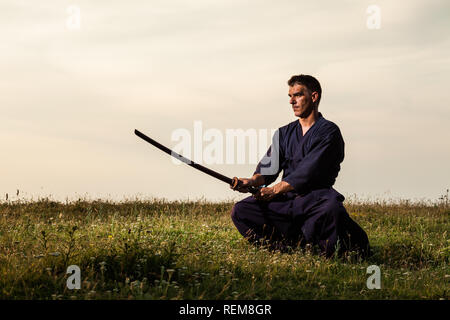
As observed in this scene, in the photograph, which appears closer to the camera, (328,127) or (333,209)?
(333,209)

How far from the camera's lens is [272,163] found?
28.0 feet

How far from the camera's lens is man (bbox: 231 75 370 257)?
7680mm

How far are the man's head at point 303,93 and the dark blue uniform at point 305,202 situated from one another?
33 cm

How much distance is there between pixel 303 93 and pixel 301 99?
0.10 meters

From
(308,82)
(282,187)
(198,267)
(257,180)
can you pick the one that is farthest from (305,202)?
(198,267)

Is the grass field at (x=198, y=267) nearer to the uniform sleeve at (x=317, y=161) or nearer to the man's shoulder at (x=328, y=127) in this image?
the uniform sleeve at (x=317, y=161)

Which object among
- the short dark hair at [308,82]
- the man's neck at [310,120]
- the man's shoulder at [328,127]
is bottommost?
the man's shoulder at [328,127]

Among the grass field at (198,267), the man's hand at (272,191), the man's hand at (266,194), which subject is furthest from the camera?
the man's hand at (266,194)

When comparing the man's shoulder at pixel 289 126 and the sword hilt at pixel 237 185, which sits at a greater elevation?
the man's shoulder at pixel 289 126

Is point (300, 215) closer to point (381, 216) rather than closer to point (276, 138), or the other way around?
point (276, 138)

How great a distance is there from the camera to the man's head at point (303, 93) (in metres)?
7.80

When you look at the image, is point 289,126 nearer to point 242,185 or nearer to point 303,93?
point 303,93

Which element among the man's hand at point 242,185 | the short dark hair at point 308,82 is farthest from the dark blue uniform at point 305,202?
the short dark hair at point 308,82
